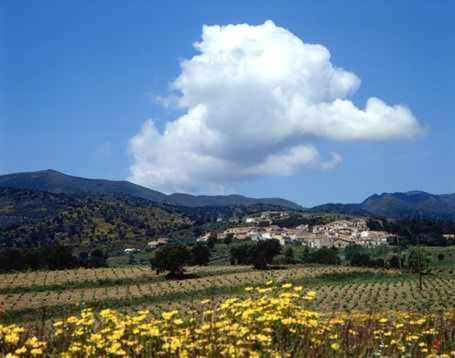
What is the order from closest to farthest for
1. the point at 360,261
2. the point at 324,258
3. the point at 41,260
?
the point at 41,260
the point at 360,261
the point at 324,258

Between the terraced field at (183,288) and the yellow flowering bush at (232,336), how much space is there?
49031 millimetres

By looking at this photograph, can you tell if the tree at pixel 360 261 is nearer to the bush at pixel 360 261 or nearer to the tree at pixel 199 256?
the bush at pixel 360 261

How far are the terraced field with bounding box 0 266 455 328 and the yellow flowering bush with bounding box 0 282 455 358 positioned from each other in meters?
49.0

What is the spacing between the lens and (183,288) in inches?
3339

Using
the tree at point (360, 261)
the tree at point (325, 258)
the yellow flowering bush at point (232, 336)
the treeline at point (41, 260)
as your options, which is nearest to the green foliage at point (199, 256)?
the treeline at point (41, 260)

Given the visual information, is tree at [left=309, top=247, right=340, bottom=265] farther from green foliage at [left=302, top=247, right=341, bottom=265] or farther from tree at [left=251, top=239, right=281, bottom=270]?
tree at [left=251, top=239, right=281, bottom=270]

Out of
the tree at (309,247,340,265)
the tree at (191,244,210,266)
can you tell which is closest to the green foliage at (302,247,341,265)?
the tree at (309,247,340,265)

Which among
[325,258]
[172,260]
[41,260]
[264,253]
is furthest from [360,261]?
[41,260]

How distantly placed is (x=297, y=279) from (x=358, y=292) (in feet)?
70.2

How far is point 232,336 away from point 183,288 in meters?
77.9

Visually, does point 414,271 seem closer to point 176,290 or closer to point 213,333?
point 176,290

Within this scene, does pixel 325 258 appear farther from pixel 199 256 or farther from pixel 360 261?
pixel 199 256

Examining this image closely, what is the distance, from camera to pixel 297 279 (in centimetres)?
9481

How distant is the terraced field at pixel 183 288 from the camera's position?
6462cm
